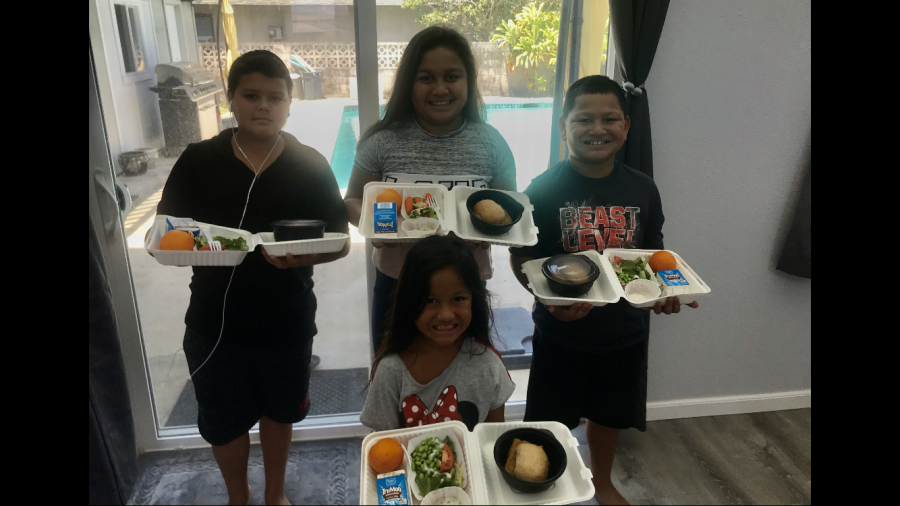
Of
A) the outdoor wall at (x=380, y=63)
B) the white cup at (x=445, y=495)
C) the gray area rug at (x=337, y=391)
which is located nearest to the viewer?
the white cup at (x=445, y=495)

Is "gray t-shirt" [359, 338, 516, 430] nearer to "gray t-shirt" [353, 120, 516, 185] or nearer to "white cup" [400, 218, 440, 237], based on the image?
"white cup" [400, 218, 440, 237]

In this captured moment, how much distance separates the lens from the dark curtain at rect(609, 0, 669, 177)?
59.9 inches

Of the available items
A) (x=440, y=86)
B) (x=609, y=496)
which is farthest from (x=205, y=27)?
(x=609, y=496)

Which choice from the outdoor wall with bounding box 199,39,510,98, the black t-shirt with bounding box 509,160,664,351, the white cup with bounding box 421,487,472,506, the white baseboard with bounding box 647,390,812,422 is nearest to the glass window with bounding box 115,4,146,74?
the outdoor wall with bounding box 199,39,510,98

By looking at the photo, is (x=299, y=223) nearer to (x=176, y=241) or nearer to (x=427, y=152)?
(x=176, y=241)

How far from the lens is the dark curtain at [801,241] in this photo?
6.08ft

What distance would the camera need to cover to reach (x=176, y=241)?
1.03 metres

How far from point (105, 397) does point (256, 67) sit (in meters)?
1.13

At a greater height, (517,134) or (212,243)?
(517,134)

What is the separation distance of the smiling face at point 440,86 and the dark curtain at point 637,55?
633mm

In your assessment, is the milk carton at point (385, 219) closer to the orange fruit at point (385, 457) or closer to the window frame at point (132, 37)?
the orange fruit at point (385, 457)

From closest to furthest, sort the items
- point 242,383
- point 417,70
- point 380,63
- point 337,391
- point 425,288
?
point 425,288
point 417,70
point 242,383
point 380,63
point 337,391

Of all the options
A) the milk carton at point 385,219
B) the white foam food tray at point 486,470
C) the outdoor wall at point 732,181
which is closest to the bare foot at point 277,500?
the white foam food tray at point 486,470

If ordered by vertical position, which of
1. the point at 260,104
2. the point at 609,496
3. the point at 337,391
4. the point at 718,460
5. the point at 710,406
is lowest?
the point at 710,406
